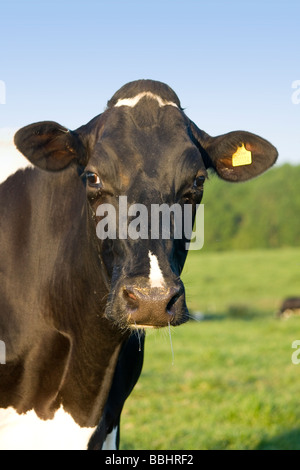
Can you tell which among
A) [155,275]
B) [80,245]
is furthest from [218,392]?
[155,275]

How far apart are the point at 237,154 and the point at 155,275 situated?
148 cm

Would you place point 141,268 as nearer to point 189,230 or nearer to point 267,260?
point 189,230

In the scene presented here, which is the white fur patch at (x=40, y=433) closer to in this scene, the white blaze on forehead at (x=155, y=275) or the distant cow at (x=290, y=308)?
the white blaze on forehead at (x=155, y=275)

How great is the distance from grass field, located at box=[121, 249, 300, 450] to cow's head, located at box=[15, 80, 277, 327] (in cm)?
54

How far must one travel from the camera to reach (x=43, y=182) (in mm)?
4320

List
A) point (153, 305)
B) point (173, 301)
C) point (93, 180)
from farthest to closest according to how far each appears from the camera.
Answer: point (93, 180)
point (173, 301)
point (153, 305)

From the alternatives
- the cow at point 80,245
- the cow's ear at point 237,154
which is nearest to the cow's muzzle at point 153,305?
the cow at point 80,245

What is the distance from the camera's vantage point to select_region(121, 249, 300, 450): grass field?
693 centimetres

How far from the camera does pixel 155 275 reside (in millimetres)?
3195

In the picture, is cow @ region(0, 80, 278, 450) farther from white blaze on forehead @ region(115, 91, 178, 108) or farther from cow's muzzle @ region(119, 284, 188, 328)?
cow's muzzle @ region(119, 284, 188, 328)

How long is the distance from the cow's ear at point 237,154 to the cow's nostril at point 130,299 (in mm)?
1328

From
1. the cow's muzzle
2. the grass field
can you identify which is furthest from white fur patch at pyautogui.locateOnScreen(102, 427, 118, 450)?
the cow's muzzle

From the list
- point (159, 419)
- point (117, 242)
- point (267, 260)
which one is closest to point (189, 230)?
point (117, 242)

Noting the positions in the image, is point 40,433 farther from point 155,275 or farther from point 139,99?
point 139,99
